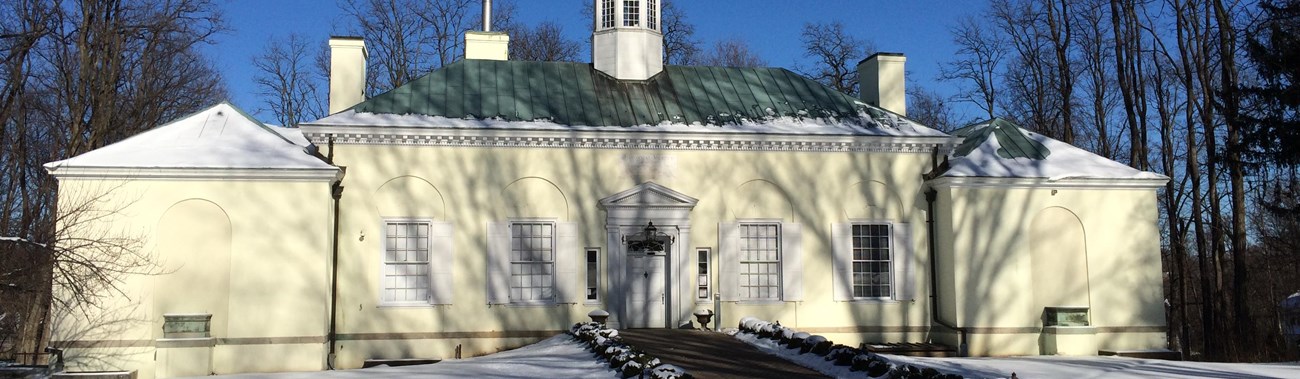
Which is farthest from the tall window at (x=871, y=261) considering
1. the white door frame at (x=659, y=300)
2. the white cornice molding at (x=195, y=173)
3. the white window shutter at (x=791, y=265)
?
the white cornice molding at (x=195, y=173)

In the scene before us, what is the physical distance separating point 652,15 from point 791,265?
686 cm

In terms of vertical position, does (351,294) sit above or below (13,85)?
below

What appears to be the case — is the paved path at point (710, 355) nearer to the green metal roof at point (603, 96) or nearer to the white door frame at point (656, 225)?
the white door frame at point (656, 225)

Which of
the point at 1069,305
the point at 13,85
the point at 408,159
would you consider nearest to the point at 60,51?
the point at 13,85

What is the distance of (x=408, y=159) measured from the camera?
63.9 ft

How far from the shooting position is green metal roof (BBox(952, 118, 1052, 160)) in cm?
2153

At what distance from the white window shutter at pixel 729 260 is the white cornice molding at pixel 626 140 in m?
1.56

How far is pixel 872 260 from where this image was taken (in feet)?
68.3

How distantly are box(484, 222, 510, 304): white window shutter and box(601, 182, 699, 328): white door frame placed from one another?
1.86 m

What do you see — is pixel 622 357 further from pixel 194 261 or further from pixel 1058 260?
pixel 1058 260

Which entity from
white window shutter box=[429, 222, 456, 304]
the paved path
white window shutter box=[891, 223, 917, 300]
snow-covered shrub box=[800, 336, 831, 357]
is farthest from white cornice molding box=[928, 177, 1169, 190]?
white window shutter box=[429, 222, 456, 304]

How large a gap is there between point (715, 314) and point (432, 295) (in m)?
5.22

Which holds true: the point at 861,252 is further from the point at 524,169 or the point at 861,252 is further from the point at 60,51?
the point at 60,51

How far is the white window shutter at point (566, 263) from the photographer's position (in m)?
19.8
